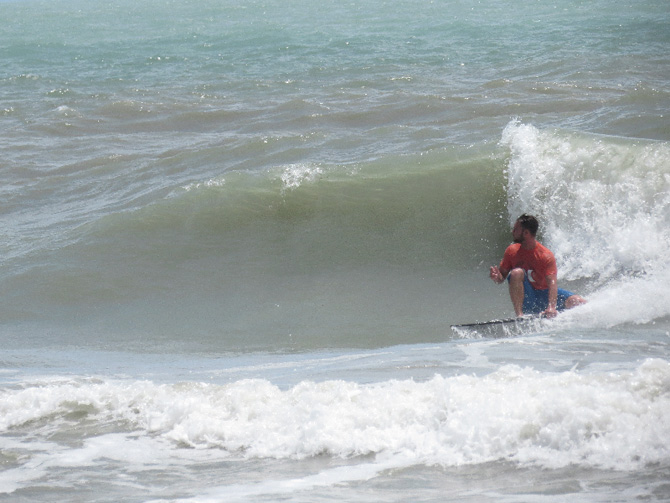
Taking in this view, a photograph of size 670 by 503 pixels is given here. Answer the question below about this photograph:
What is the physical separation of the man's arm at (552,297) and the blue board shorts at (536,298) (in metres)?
0.17

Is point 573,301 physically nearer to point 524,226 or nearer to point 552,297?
point 552,297

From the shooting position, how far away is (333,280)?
30.8 feet

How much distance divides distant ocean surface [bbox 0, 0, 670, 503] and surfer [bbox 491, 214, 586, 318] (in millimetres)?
496

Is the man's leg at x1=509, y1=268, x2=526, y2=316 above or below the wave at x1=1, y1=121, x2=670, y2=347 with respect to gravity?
below

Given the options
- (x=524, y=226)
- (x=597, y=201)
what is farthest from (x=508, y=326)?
(x=597, y=201)

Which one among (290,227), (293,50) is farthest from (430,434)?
(293,50)

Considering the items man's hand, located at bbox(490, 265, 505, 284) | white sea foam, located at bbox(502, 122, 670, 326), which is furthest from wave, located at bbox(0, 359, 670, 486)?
white sea foam, located at bbox(502, 122, 670, 326)

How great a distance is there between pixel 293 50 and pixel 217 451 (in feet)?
75.7

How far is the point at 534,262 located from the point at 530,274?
0.15 meters

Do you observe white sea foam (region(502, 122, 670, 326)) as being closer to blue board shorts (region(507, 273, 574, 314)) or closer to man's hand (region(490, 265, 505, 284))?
blue board shorts (region(507, 273, 574, 314))

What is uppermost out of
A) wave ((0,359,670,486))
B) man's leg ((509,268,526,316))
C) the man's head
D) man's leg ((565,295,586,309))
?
the man's head

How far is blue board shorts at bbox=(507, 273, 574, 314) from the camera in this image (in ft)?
24.8

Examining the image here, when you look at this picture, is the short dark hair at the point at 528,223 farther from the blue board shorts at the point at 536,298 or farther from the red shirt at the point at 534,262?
the blue board shorts at the point at 536,298

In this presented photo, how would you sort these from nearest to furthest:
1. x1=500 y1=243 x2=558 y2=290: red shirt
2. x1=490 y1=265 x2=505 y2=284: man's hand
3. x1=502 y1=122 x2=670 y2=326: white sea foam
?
x1=490 y1=265 x2=505 y2=284: man's hand, x1=500 y1=243 x2=558 y2=290: red shirt, x1=502 y1=122 x2=670 y2=326: white sea foam
